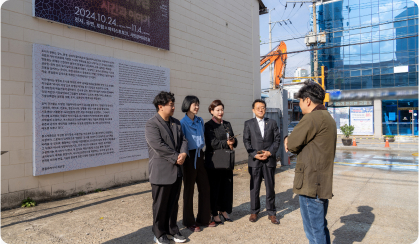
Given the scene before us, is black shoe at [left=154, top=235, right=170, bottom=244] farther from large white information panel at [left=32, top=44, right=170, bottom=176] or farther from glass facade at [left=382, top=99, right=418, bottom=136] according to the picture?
glass facade at [left=382, top=99, right=418, bottom=136]

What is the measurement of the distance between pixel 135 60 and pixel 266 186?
437cm

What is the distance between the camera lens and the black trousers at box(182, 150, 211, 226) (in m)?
3.93

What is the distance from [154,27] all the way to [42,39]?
2.78m

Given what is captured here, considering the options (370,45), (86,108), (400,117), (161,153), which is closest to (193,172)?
(161,153)

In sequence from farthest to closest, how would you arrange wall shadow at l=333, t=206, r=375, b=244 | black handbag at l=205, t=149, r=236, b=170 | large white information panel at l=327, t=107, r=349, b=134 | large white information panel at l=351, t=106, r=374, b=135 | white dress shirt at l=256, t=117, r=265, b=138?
large white information panel at l=327, t=107, r=349, b=134
large white information panel at l=351, t=106, r=374, b=135
white dress shirt at l=256, t=117, r=265, b=138
black handbag at l=205, t=149, r=236, b=170
wall shadow at l=333, t=206, r=375, b=244

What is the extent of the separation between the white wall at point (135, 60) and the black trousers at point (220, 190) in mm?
2950

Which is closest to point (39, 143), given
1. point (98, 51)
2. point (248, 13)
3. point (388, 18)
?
point (98, 51)

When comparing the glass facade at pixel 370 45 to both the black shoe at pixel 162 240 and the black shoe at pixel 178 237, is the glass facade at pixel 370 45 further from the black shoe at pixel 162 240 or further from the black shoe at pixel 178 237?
the black shoe at pixel 162 240

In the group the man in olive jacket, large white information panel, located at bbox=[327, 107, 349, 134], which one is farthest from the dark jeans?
large white information panel, located at bbox=[327, 107, 349, 134]

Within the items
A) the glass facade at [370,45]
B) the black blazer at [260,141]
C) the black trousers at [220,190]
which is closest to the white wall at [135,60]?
the black trousers at [220,190]

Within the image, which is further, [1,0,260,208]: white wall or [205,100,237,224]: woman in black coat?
[1,0,260,208]: white wall

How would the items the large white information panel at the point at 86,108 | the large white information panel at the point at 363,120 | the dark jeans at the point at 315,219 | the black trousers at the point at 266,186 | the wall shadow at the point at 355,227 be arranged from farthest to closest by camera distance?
the large white information panel at the point at 363,120, the large white information panel at the point at 86,108, the black trousers at the point at 266,186, the wall shadow at the point at 355,227, the dark jeans at the point at 315,219

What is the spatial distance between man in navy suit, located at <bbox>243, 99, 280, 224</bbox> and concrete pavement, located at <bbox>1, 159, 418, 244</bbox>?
1.00 feet

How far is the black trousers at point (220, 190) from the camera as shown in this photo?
4.24m
